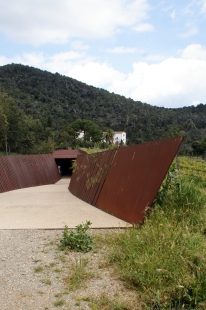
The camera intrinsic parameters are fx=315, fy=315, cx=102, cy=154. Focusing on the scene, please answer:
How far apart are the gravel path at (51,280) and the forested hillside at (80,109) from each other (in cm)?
4121

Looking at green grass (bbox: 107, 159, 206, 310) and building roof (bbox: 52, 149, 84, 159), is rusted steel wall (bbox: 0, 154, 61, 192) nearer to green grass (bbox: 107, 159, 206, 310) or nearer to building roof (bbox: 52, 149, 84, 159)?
building roof (bbox: 52, 149, 84, 159)

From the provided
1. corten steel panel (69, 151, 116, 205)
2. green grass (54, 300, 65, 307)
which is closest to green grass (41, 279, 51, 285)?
green grass (54, 300, 65, 307)

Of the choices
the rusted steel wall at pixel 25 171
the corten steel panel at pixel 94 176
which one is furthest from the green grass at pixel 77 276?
the rusted steel wall at pixel 25 171

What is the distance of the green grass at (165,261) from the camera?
268cm

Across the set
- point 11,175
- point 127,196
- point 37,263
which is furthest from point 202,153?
point 37,263

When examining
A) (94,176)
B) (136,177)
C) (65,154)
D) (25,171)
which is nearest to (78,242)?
(136,177)

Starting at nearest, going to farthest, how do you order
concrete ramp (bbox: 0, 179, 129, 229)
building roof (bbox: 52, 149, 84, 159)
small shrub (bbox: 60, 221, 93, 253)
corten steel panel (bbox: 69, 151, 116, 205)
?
1. small shrub (bbox: 60, 221, 93, 253)
2. concrete ramp (bbox: 0, 179, 129, 229)
3. corten steel panel (bbox: 69, 151, 116, 205)
4. building roof (bbox: 52, 149, 84, 159)

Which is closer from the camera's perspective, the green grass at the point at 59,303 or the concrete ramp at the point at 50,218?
the green grass at the point at 59,303

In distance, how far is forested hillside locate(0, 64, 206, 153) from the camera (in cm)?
5356

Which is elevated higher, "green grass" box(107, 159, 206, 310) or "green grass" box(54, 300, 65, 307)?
"green grass" box(107, 159, 206, 310)

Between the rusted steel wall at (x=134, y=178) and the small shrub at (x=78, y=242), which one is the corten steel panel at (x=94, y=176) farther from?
the small shrub at (x=78, y=242)

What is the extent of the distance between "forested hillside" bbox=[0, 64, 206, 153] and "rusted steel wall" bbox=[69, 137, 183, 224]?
1502 inches

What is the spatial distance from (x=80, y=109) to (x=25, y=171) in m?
55.0

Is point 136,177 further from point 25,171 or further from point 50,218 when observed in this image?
point 25,171
